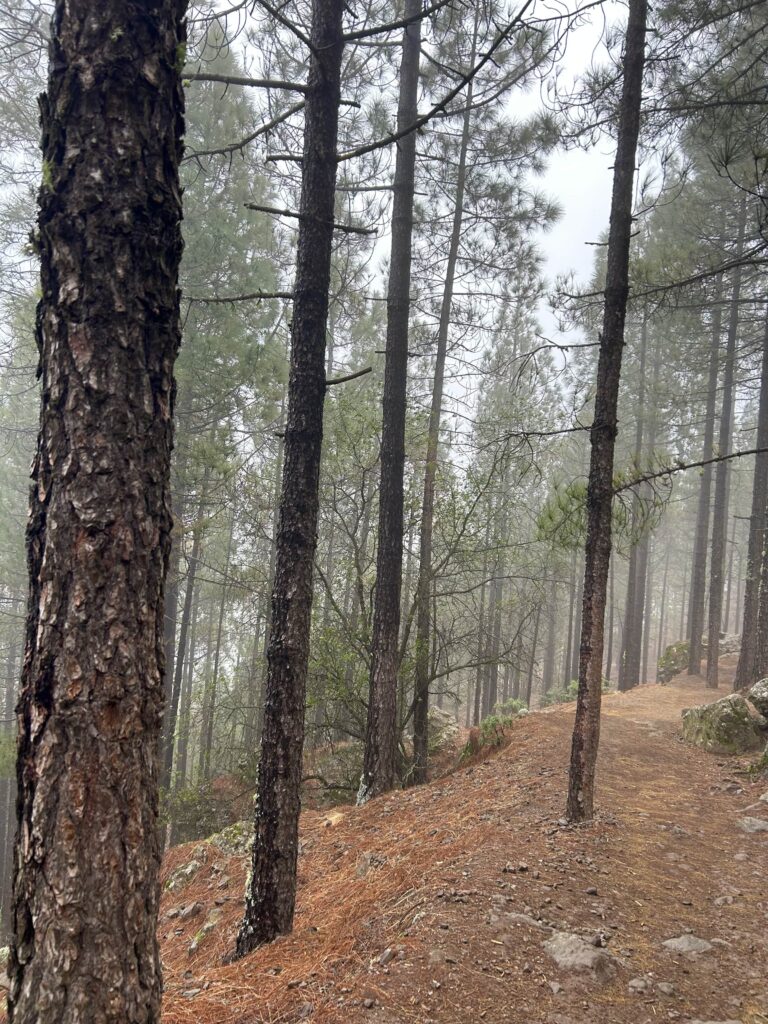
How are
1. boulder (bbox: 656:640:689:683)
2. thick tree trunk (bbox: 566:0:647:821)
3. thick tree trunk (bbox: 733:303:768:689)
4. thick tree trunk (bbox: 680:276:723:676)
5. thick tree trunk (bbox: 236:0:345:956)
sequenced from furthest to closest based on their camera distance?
boulder (bbox: 656:640:689:683) < thick tree trunk (bbox: 680:276:723:676) < thick tree trunk (bbox: 733:303:768:689) < thick tree trunk (bbox: 566:0:647:821) < thick tree trunk (bbox: 236:0:345:956)

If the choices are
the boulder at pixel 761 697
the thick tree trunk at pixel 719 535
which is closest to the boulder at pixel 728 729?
the boulder at pixel 761 697

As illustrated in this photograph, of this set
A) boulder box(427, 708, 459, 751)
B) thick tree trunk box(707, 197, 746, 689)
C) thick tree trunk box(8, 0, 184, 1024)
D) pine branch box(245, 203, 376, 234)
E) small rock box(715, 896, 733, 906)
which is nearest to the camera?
thick tree trunk box(8, 0, 184, 1024)

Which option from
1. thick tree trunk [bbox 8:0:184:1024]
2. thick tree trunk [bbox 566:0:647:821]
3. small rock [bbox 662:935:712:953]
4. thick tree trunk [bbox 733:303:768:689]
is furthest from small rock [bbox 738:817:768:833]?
thick tree trunk [bbox 733:303:768:689]

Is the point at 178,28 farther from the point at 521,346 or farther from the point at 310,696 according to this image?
the point at 521,346

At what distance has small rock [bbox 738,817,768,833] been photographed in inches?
216

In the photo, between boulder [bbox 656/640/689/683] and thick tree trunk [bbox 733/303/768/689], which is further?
boulder [bbox 656/640/689/683]

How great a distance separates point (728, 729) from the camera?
8.32 meters

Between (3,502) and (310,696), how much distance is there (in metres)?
11.2

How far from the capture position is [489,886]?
4070 millimetres

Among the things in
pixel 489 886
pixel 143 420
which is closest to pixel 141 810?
pixel 143 420

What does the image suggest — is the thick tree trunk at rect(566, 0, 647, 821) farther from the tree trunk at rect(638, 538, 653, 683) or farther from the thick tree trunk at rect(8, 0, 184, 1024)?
the tree trunk at rect(638, 538, 653, 683)

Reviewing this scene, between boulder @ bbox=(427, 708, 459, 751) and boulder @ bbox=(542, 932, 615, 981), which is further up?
boulder @ bbox=(542, 932, 615, 981)

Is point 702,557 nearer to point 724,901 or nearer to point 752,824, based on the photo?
point 752,824

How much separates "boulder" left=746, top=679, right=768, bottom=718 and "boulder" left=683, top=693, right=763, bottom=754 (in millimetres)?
156
